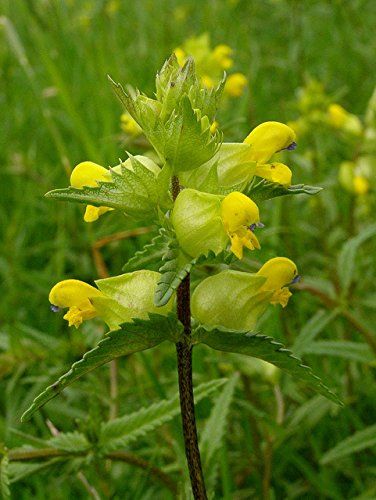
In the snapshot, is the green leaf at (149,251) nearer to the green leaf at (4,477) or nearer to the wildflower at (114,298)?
the wildflower at (114,298)

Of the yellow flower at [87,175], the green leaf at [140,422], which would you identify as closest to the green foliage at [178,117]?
the yellow flower at [87,175]

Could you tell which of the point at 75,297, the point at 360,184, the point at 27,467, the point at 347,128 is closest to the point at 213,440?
the point at 27,467

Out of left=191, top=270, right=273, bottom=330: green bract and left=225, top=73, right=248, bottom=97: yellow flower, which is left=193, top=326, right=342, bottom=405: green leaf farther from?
left=225, top=73, right=248, bottom=97: yellow flower

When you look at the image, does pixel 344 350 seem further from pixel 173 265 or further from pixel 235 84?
pixel 235 84

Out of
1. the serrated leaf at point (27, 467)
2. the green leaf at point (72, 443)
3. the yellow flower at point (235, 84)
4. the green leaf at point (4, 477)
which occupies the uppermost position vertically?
the green leaf at point (4, 477)

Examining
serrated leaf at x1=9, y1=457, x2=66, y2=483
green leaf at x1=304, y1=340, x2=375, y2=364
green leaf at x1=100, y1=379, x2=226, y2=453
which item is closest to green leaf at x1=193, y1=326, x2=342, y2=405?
green leaf at x1=100, y1=379, x2=226, y2=453

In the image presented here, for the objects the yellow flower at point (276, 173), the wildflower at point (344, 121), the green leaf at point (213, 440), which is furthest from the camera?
the wildflower at point (344, 121)
